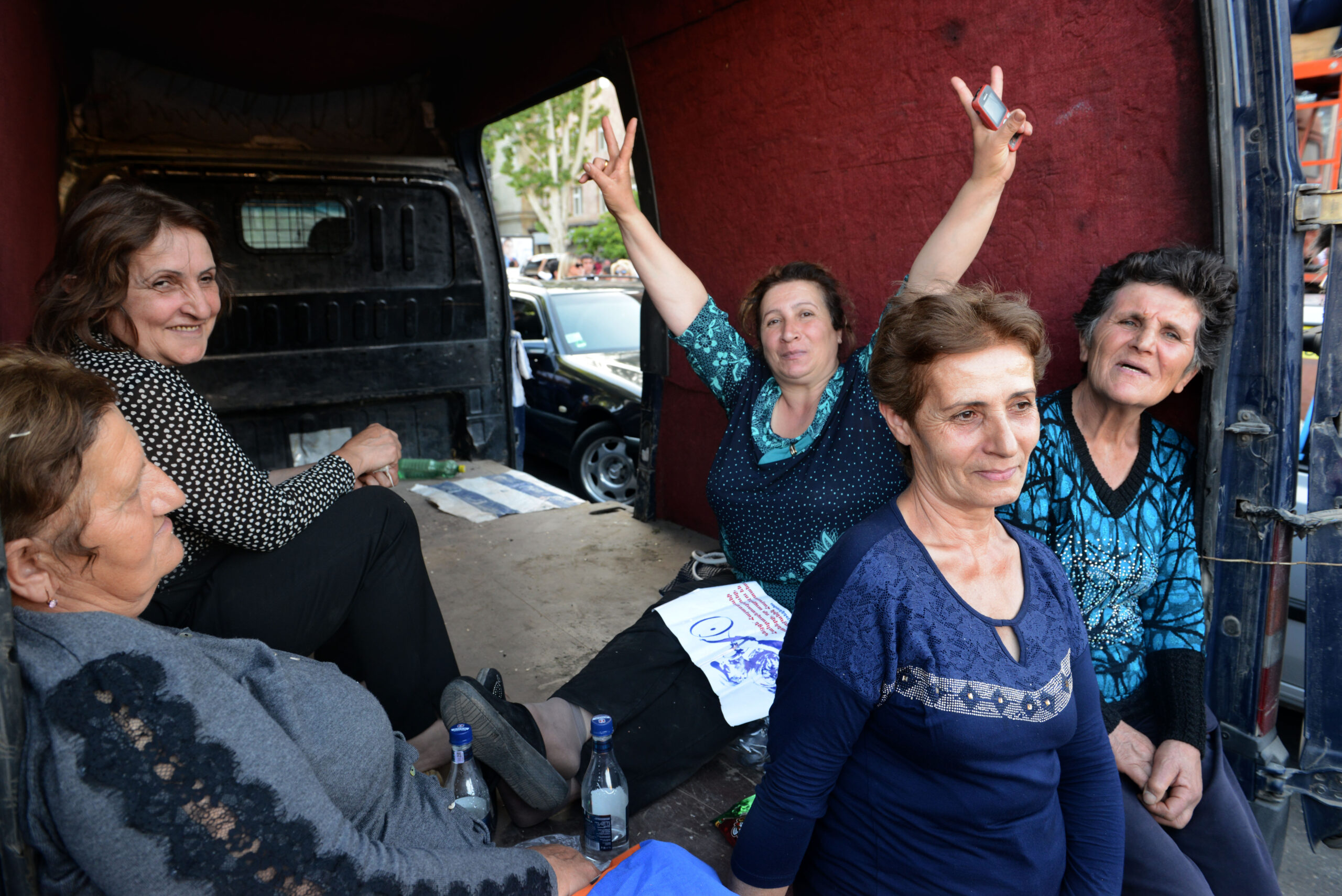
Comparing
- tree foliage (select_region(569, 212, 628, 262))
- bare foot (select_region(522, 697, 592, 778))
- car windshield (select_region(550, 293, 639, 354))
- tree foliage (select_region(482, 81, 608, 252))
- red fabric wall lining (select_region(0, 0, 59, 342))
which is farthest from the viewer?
tree foliage (select_region(482, 81, 608, 252))

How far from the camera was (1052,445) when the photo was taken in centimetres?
215

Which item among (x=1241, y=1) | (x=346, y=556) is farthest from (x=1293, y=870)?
(x=346, y=556)

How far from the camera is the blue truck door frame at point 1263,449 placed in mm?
1918

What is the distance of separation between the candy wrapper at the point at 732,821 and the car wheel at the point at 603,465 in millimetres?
4493

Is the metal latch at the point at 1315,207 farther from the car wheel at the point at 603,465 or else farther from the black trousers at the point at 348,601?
the car wheel at the point at 603,465

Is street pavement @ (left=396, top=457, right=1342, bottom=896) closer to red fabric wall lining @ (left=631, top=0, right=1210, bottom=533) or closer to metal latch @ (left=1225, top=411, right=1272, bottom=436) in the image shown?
red fabric wall lining @ (left=631, top=0, right=1210, bottom=533)

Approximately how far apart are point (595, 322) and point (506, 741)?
18.7 feet

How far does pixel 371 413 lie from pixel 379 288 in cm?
80

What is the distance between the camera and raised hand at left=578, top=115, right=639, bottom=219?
2.61 metres

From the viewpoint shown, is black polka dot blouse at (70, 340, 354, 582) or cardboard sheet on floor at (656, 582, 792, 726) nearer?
black polka dot blouse at (70, 340, 354, 582)

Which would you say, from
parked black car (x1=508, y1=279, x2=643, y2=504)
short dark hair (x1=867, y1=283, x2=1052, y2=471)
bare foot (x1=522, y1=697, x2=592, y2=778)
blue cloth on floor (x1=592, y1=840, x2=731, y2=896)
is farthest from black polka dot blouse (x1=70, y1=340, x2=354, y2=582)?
parked black car (x1=508, y1=279, x2=643, y2=504)

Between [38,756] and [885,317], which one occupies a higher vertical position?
[885,317]

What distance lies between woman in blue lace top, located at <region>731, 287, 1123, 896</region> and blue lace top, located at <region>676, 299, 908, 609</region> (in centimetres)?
64

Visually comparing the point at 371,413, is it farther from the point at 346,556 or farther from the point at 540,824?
the point at 540,824
